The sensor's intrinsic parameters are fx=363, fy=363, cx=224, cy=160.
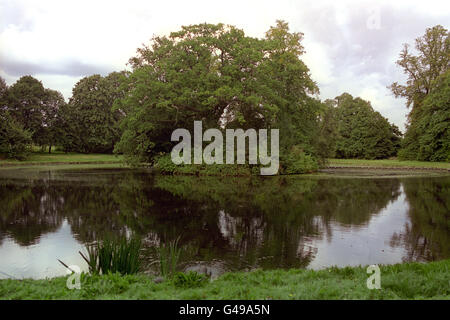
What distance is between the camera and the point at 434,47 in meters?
40.5

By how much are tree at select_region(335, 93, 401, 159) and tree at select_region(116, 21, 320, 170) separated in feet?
61.0

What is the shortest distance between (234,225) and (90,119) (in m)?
44.6

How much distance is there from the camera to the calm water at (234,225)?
21.3 feet

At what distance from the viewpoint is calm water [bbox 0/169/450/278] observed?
21.3ft

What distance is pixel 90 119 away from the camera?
162 ft

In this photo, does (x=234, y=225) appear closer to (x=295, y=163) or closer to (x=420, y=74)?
(x=295, y=163)

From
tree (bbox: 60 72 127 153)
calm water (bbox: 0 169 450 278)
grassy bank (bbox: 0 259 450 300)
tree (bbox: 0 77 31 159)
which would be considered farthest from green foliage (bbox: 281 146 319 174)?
tree (bbox: 60 72 127 153)

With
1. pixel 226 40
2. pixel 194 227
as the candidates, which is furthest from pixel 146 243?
pixel 226 40

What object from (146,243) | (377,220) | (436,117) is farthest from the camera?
(436,117)

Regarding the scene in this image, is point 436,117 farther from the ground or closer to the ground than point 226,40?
closer to the ground

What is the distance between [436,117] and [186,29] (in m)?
27.5

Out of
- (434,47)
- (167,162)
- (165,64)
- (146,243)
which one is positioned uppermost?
(434,47)

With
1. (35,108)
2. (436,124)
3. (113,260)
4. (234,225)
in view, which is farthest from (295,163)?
(35,108)
